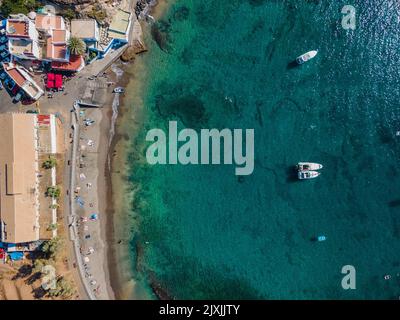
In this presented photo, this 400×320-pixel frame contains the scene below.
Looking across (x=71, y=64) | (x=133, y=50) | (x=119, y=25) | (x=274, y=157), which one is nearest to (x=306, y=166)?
(x=274, y=157)

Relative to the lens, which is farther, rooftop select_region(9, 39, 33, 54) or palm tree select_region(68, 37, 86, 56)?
rooftop select_region(9, 39, 33, 54)

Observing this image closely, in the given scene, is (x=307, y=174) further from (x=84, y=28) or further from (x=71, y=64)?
(x=84, y=28)

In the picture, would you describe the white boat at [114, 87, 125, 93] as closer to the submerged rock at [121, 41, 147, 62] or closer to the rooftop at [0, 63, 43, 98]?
the submerged rock at [121, 41, 147, 62]

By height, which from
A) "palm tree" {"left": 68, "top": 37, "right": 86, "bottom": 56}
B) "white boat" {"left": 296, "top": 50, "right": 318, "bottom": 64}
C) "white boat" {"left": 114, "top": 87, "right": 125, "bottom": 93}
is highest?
"palm tree" {"left": 68, "top": 37, "right": 86, "bottom": 56}

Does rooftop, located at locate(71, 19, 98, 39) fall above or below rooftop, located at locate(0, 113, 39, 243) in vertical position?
above

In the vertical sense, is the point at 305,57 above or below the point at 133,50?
below

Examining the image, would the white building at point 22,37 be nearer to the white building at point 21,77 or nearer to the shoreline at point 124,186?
the white building at point 21,77

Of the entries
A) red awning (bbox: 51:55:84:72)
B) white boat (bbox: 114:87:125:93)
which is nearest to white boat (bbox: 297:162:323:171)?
white boat (bbox: 114:87:125:93)
